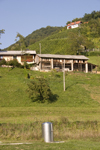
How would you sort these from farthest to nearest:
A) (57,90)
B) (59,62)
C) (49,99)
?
(59,62), (57,90), (49,99)

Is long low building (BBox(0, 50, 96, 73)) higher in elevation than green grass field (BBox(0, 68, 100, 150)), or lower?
higher

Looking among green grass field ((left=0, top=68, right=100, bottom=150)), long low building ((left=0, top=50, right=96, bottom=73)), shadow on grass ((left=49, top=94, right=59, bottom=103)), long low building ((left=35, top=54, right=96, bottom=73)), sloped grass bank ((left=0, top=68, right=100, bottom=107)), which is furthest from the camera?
long low building ((left=0, top=50, right=96, bottom=73))

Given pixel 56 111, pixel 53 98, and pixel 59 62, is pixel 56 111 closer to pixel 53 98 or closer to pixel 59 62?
pixel 53 98

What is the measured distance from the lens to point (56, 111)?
28734mm

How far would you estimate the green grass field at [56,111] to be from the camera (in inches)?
479

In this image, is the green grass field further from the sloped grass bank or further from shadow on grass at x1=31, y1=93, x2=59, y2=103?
shadow on grass at x1=31, y1=93, x2=59, y2=103

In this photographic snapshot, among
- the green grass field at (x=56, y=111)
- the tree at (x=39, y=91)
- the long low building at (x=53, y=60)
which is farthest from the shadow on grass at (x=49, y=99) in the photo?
the long low building at (x=53, y=60)

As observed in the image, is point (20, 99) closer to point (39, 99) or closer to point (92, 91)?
point (39, 99)

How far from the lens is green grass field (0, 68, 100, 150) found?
12172mm

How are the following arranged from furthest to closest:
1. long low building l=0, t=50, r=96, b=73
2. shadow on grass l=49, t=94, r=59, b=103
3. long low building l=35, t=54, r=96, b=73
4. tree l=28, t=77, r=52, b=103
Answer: long low building l=0, t=50, r=96, b=73 < long low building l=35, t=54, r=96, b=73 < shadow on grass l=49, t=94, r=59, b=103 < tree l=28, t=77, r=52, b=103

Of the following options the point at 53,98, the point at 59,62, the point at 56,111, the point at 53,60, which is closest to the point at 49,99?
the point at 53,98

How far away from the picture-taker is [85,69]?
211 ft

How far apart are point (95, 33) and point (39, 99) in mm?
75279

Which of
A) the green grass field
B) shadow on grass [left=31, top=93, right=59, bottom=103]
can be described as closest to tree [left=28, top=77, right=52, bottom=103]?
shadow on grass [left=31, top=93, right=59, bottom=103]
